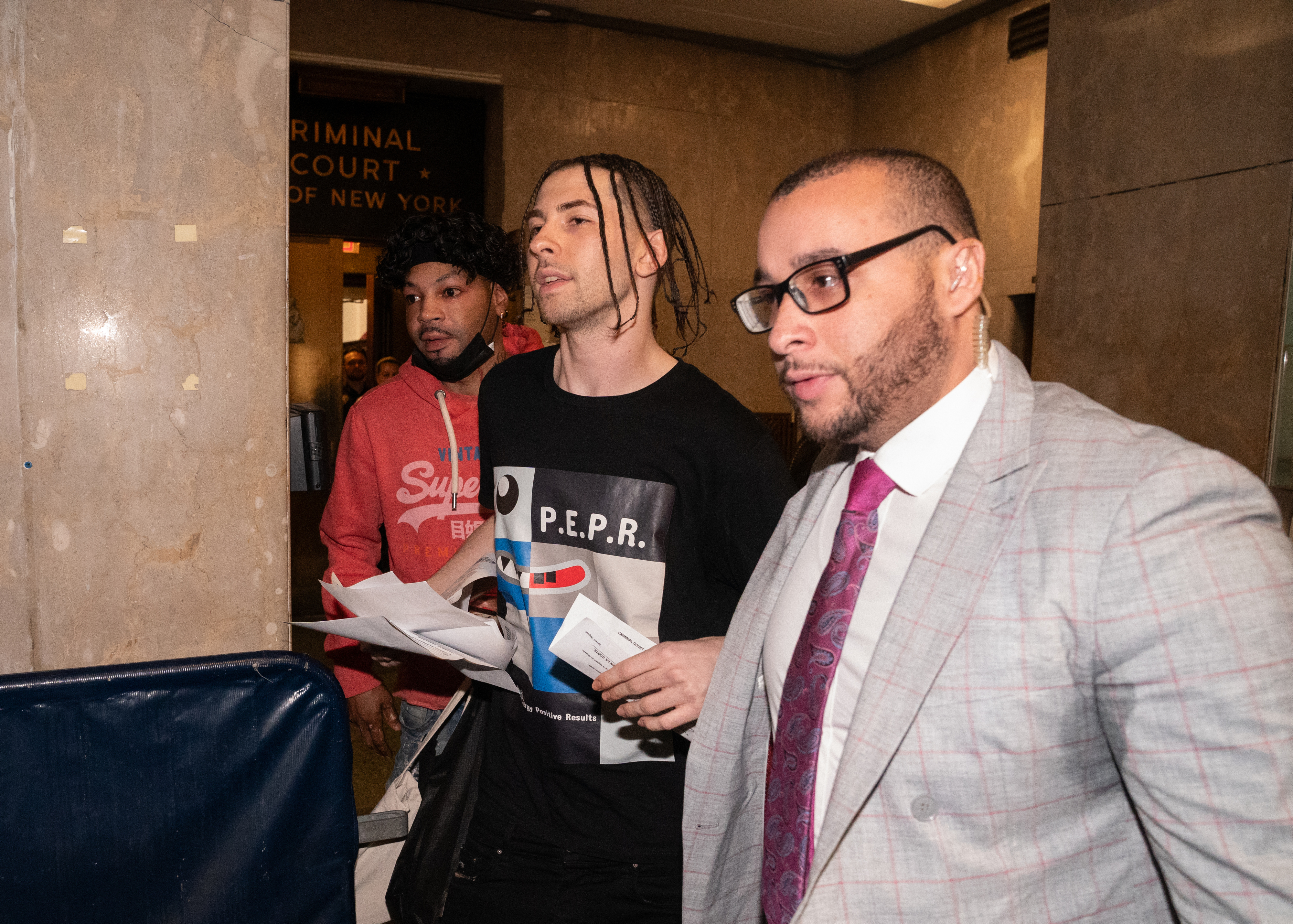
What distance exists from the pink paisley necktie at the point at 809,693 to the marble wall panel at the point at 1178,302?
324 cm

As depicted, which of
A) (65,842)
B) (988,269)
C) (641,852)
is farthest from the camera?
(988,269)

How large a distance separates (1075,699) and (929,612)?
0.18 meters

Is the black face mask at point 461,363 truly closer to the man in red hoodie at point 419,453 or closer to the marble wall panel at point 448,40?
the man in red hoodie at point 419,453

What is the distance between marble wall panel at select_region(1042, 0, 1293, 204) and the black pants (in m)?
3.77

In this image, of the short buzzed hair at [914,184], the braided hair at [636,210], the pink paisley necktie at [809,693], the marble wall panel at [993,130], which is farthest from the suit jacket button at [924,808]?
the marble wall panel at [993,130]

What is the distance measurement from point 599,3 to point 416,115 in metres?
1.75

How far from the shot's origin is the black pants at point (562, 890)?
1685mm

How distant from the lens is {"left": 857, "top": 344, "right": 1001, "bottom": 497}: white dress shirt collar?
1.19m

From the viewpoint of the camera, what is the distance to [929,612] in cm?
105

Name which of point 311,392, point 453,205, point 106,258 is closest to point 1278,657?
point 106,258

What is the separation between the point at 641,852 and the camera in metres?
1.69

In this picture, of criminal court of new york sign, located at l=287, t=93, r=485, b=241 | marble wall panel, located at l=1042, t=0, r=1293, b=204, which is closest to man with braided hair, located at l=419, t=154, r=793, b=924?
marble wall panel, located at l=1042, t=0, r=1293, b=204

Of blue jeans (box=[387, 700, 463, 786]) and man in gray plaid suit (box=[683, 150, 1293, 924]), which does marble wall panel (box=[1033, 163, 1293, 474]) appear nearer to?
man in gray plaid suit (box=[683, 150, 1293, 924])

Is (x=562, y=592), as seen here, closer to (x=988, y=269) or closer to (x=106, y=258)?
(x=106, y=258)
